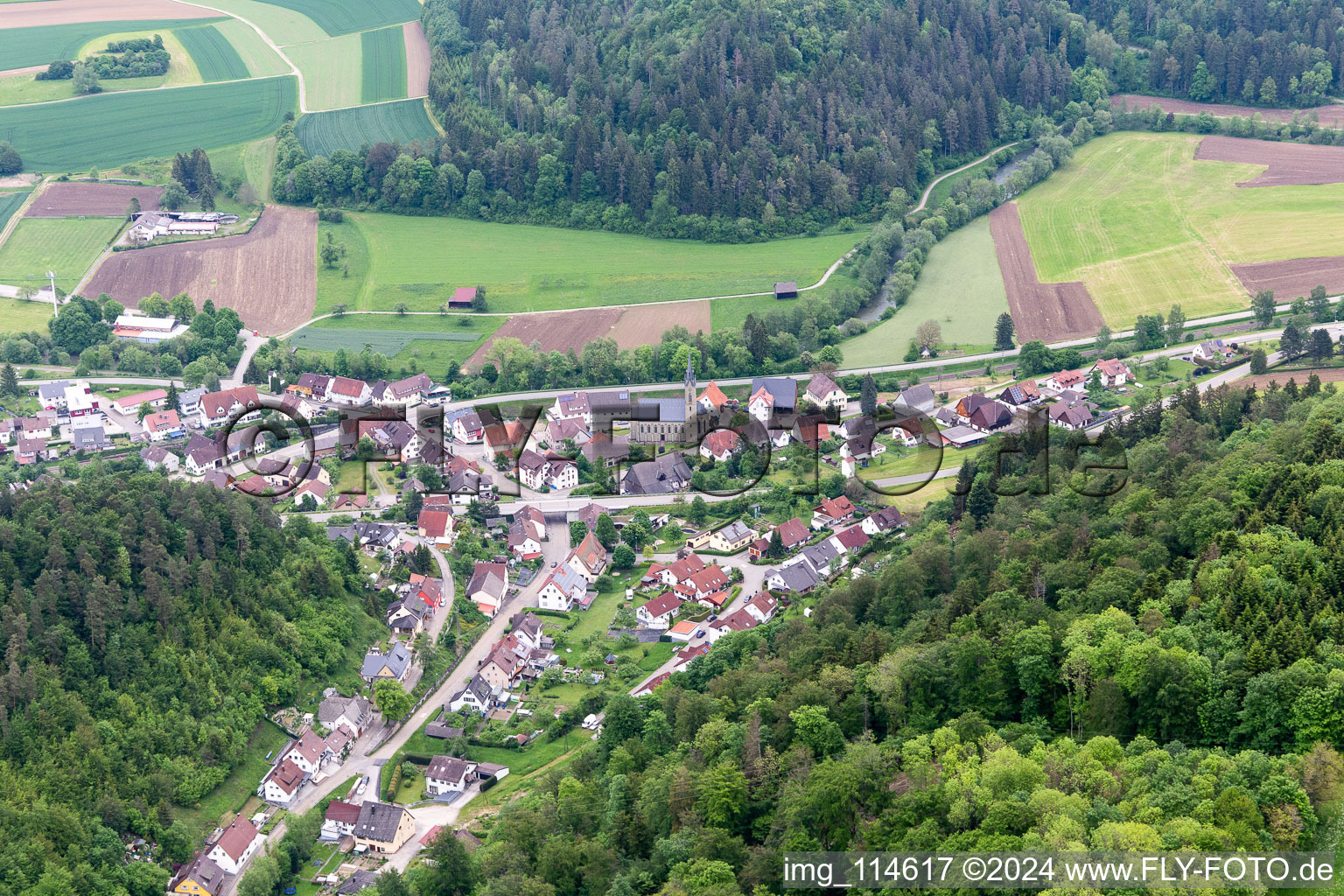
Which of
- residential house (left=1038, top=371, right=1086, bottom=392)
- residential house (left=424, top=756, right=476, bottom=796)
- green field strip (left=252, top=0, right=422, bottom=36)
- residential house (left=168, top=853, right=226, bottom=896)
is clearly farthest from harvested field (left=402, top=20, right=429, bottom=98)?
residential house (left=168, top=853, right=226, bottom=896)

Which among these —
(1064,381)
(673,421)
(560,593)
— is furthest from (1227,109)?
(560,593)

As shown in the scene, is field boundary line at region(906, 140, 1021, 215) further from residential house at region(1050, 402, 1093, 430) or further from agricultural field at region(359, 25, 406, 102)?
agricultural field at region(359, 25, 406, 102)

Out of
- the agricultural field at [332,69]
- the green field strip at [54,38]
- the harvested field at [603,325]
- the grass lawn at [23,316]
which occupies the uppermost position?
the green field strip at [54,38]

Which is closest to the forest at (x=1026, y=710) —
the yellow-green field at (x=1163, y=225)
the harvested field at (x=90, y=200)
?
the yellow-green field at (x=1163, y=225)

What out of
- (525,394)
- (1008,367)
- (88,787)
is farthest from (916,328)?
(88,787)

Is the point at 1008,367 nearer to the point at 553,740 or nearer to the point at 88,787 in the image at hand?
the point at 553,740

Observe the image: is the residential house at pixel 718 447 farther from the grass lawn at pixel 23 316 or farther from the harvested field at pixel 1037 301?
the grass lawn at pixel 23 316

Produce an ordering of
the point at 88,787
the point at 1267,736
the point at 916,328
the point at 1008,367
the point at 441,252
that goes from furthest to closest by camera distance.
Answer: the point at 441,252 → the point at 916,328 → the point at 1008,367 → the point at 88,787 → the point at 1267,736

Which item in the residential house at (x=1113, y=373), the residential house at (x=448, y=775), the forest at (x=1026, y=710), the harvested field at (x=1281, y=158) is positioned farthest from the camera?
the harvested field at (x=1281, y=158)
